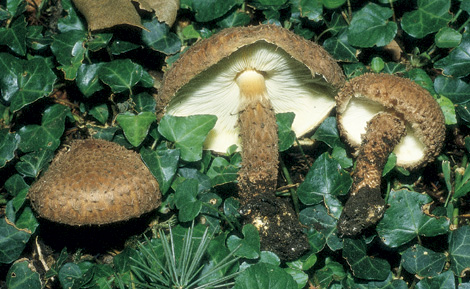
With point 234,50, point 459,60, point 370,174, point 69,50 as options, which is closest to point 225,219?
→ point 370,174

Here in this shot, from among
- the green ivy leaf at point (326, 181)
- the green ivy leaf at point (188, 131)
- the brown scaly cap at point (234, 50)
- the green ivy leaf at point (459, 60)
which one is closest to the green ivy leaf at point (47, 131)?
the green ivy leaf at point (188, 131)

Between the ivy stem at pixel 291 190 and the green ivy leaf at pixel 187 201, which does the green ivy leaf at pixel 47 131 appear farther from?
the ivy stem at pixel 291 190

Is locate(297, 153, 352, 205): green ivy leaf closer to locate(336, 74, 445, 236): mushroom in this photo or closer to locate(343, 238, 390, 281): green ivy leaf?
locate(336, 74, 445, 236): mushroom

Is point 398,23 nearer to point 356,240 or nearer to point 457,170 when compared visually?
point 457,170

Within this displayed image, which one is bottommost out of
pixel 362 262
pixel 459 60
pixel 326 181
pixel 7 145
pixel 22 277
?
pixel 22 277

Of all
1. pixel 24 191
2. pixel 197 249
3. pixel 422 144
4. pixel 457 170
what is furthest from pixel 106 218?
pixel 457 170

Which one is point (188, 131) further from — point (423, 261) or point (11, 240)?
point (423, 261)

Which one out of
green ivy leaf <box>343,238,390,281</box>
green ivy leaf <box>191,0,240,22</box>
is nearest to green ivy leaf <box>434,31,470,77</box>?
green ivy leaf <box>343,238,390,281</box>
